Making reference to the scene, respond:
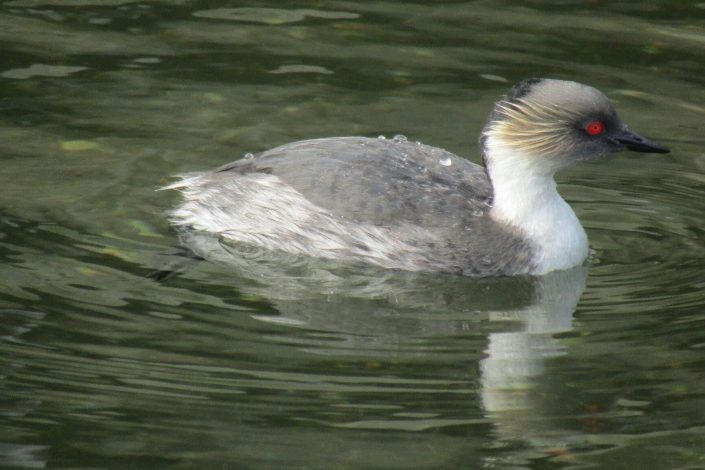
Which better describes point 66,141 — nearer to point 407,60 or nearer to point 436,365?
point 407,60

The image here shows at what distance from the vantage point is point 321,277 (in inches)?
314

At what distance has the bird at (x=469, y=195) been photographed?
798cm

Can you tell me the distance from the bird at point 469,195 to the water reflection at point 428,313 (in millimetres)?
123

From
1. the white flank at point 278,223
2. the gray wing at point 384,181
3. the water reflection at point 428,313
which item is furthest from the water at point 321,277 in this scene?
the gray wing at point 384,181

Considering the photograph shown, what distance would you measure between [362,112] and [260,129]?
2.62 ft

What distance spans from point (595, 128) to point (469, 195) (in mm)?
819

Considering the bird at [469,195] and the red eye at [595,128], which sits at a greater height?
the red eye at [595,128]

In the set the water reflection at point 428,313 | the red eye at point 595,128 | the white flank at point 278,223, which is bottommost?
the water reflection at point 428,313

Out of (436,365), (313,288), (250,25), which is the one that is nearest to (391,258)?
(313,288)

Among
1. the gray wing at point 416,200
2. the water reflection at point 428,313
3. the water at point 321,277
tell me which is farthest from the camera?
A: the gray wing at point 416,200

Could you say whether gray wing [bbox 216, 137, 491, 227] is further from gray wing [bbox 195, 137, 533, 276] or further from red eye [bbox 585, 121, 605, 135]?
red eye [bbox 585, 121, 605, 135]

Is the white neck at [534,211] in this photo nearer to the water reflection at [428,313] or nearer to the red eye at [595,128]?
the water reflection at [428,313]

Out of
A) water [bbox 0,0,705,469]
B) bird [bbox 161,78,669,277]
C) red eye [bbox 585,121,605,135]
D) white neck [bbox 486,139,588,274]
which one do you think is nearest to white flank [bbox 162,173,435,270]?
bird [bbox 161,78,669,277]

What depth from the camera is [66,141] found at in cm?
958
